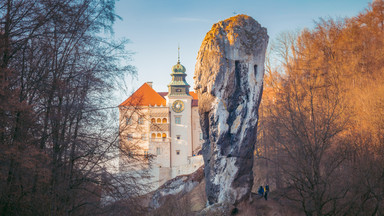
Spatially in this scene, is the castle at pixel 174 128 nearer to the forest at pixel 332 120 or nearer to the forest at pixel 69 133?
the forest at pixel 332 120

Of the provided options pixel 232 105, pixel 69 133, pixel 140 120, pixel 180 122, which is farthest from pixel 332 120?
pixel 180 122

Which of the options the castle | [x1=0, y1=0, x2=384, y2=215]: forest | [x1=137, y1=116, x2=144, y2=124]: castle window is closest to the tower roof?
the castle

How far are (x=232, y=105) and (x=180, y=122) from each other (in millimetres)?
36452

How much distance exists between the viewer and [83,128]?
10.6 metres

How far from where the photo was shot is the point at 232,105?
1811 cm

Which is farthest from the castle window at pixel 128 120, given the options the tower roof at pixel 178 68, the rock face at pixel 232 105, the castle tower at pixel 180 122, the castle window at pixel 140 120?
the tower roof at pixel 178 68

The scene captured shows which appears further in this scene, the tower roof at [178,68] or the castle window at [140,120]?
the tower roof at [178,68]

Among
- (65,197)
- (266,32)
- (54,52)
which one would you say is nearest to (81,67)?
(54,52)

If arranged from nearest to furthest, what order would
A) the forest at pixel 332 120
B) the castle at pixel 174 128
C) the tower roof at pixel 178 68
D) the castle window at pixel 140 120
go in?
the castle window at pixel 140 120
the forest at pixel 332 120
the castle at pixel 174 128
the tower roof at pixel 178 68

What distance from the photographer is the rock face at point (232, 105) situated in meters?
17.8

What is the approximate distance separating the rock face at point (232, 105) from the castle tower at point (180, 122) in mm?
35530

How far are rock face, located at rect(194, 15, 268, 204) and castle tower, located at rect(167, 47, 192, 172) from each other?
35530 millimetres

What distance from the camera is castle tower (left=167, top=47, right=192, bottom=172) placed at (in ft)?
177

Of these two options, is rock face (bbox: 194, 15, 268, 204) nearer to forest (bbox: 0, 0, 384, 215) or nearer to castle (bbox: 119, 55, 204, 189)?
forest (bbox: 0, 0, 384, 215)
